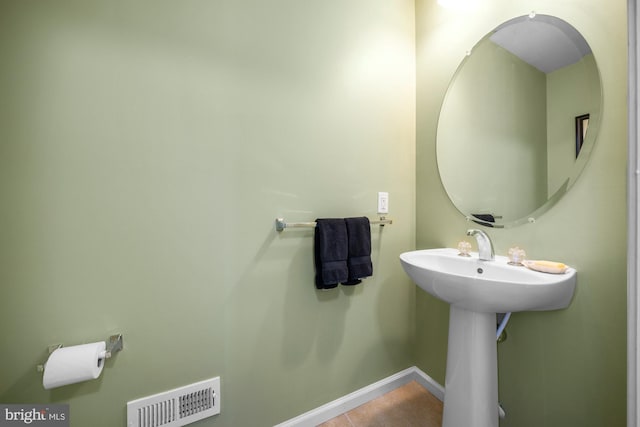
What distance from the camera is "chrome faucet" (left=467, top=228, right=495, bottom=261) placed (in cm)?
109

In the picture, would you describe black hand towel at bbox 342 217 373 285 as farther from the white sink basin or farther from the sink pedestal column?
the sink pedestal column

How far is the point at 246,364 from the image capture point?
1096 mm

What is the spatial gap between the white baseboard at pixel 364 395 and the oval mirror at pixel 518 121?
1.03 meters

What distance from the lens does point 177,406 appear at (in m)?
0.97

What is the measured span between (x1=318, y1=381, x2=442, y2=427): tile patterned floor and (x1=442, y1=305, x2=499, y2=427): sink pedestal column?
1.16 feet

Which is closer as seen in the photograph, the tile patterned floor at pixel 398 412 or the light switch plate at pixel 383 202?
the tile patterned floor at pixel 398 412

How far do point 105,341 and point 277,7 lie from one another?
1.55 metres

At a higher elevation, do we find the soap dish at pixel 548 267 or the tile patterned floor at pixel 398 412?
the soap dish at pixel 548 267

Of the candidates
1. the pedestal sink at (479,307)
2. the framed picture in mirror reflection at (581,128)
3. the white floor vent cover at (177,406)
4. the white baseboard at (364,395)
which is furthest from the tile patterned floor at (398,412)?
the framed picture in mirror reflection at (581,128)

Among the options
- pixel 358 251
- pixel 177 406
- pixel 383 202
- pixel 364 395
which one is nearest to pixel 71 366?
pixel 177 406

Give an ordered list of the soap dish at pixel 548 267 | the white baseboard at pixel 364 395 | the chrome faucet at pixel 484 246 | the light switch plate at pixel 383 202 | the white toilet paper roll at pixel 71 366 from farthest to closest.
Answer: the light switch plate at pixel 383 202
the white baseboard at pixel 364 395
the chrome faucet at pixel 484 246
the soap dish at pixel 548 267
the white toilet paper roll at pixel 71 366

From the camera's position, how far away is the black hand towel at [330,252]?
1173 mm

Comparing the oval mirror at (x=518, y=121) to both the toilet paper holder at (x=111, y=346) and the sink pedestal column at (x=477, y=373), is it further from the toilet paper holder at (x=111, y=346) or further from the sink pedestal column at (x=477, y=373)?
the toilet paper holder at (x=111, y=346)

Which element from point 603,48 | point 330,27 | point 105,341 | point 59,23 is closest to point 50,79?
point 59,23
